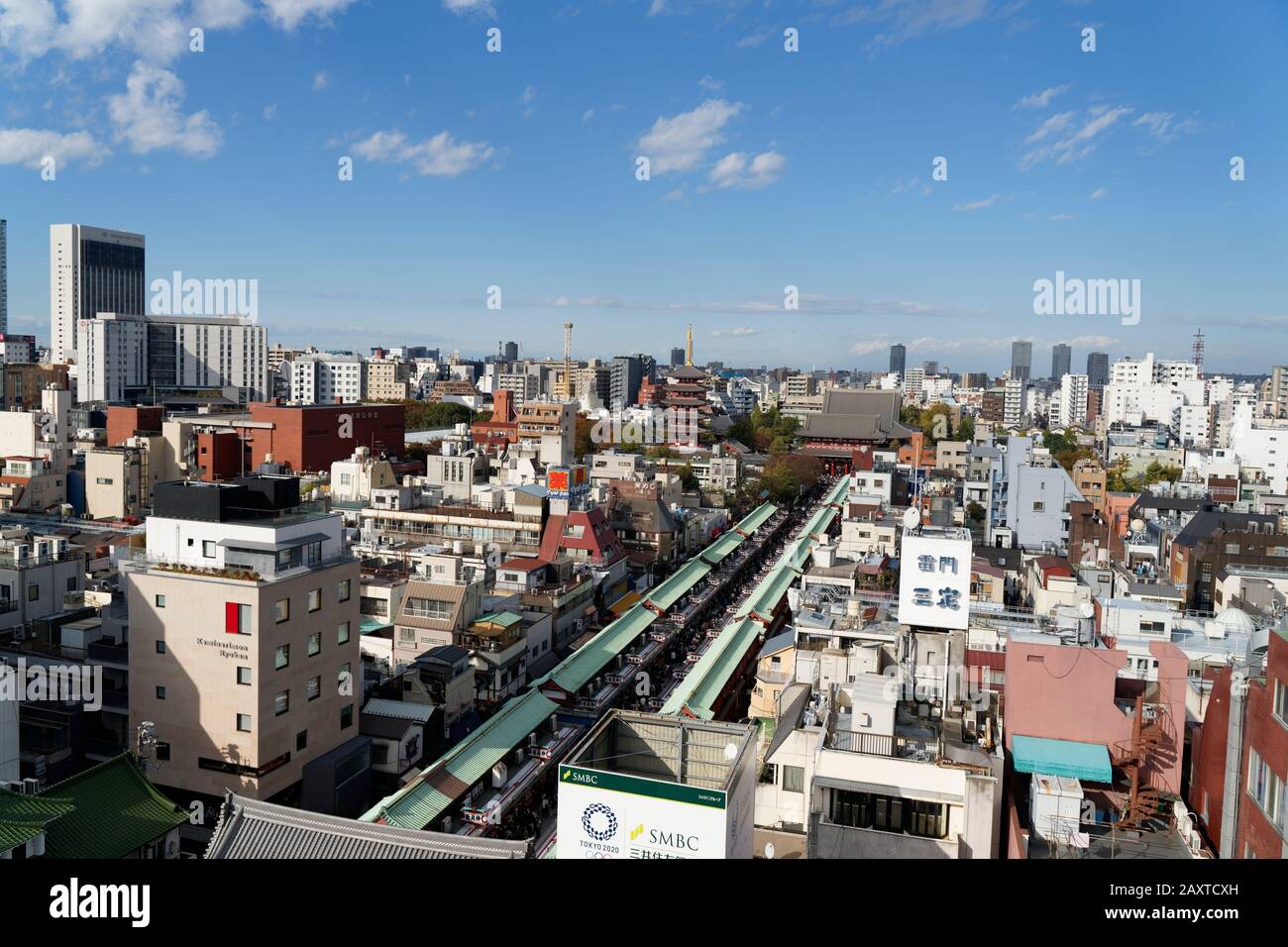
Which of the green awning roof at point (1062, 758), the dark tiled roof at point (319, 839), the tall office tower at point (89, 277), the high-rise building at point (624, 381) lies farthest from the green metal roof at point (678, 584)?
the high-rise building at point (624, 381)

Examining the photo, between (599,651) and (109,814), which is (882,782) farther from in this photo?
(599,651)

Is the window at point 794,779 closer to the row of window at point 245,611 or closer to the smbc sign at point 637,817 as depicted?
the smbc sign at point 637,817

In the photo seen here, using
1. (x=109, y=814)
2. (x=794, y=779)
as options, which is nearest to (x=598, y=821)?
(x=794, y=779)

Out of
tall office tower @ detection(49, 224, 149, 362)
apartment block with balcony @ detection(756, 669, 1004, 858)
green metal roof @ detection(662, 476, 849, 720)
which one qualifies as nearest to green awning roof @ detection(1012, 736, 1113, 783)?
apartment block with balcony @ detection(756, 669, 1004, 858)

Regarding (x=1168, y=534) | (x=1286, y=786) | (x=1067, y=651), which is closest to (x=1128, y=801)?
(x=1067, y=651)
